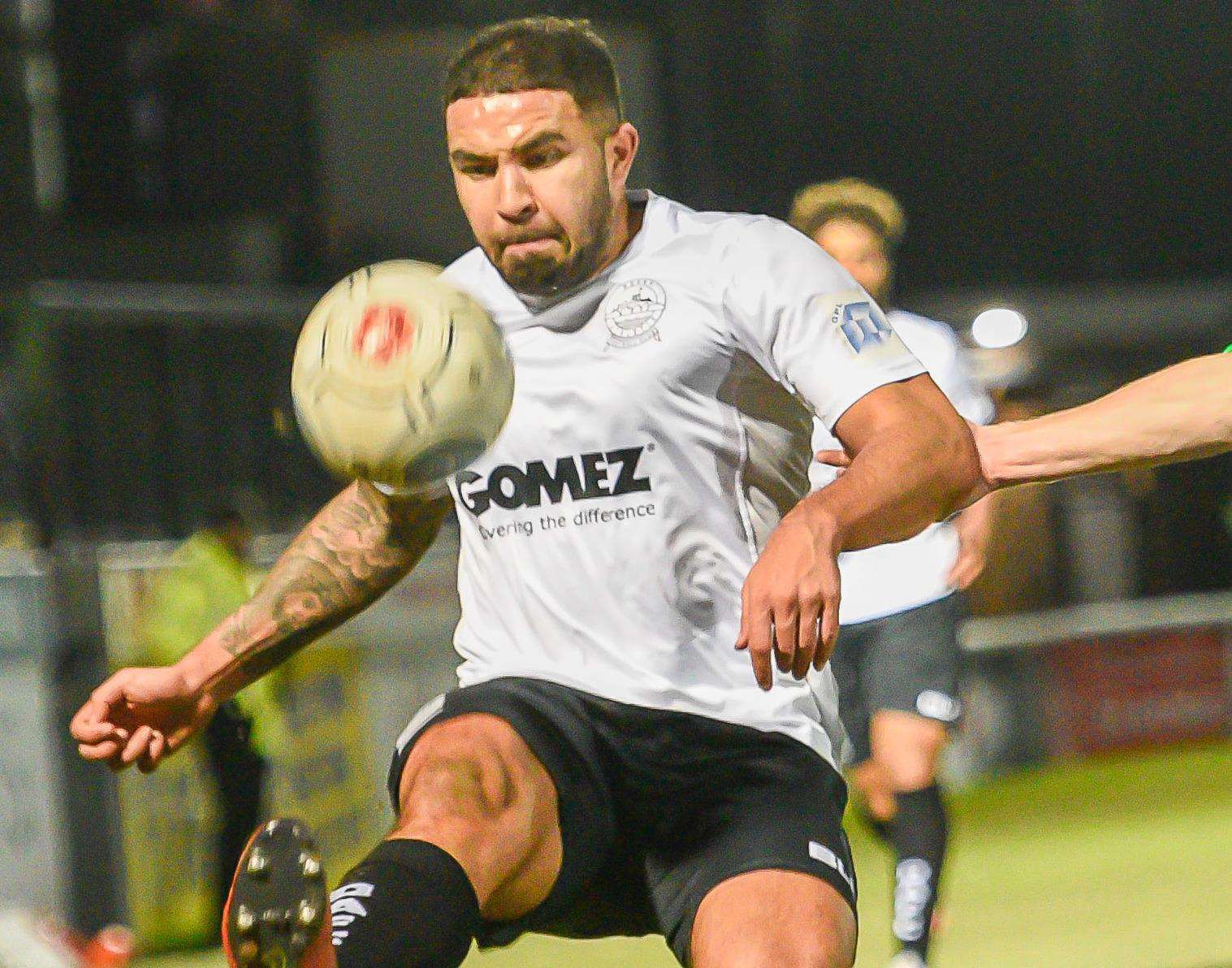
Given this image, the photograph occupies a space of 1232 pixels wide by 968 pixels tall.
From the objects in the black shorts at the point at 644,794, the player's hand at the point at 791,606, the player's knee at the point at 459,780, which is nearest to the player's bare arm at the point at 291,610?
the black shorts at the point at 644,794

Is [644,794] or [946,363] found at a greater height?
[946,363]

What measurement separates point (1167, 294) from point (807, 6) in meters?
3.65

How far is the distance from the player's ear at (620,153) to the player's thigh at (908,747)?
6.95 feet

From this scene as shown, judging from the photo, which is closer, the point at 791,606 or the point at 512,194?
the point at 791,606

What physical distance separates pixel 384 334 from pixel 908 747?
2486 mm

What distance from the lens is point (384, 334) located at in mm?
2934

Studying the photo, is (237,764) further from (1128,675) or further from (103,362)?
(1128,675)

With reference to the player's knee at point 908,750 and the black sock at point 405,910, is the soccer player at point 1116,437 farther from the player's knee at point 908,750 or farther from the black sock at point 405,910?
the player's knee at point 908,750

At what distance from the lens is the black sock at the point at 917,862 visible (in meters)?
4.83

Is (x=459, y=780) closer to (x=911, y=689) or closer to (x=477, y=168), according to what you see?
(x=477, y=168)

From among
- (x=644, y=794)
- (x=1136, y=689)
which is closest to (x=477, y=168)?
(x=644, y=794)

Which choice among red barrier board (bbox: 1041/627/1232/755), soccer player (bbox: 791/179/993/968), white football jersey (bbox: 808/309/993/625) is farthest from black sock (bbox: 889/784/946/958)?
red barrier board (bbox: 1041/627/1232/755)

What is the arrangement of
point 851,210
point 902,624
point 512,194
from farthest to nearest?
point 902,624 → point 851,210 → point 512,194

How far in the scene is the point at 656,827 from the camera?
10.5 ft
